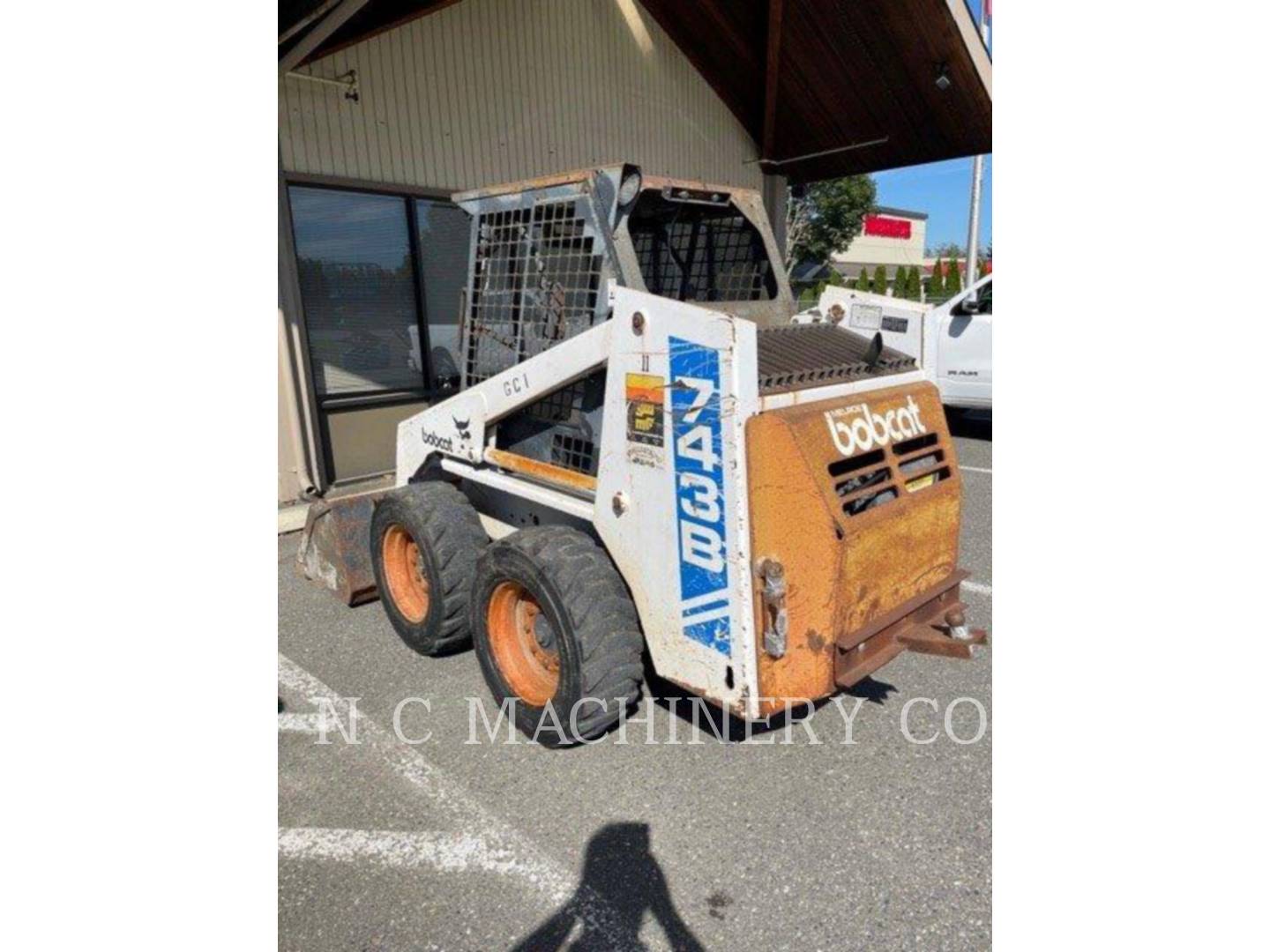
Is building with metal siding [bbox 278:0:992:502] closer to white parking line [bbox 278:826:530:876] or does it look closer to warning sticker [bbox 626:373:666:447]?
warning sticker [bbox 626:373:666:447]

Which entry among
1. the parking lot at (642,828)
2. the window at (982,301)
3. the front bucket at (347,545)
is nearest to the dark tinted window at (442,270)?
the front bucket at (347,545)

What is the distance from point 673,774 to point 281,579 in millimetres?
3432

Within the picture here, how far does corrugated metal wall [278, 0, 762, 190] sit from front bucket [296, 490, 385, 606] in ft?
10.8

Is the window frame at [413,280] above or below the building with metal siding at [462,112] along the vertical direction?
below

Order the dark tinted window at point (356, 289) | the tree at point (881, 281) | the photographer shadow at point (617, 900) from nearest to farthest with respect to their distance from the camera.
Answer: the photographer shadow at point (617, 900), the dark tinted window at point (356, 289), the tree at point (881, 281)

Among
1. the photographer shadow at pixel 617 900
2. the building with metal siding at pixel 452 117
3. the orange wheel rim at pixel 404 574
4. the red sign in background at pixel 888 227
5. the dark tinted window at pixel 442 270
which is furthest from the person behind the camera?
the red sign in background at pixel 888 227

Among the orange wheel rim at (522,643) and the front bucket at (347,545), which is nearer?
the orange wheel rim at (522,643)

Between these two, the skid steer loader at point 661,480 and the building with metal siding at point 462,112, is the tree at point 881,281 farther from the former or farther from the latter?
the skid steer loader at point 661,480

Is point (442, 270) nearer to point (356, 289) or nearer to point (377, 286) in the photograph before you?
point (377, 286)

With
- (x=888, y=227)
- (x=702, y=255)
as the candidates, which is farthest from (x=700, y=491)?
(x=888, y=227)

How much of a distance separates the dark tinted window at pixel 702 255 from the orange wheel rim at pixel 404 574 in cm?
197

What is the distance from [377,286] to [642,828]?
5.95 meters

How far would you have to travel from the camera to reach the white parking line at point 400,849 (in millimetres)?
2715

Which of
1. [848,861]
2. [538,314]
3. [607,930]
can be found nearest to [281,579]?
[538,314]
